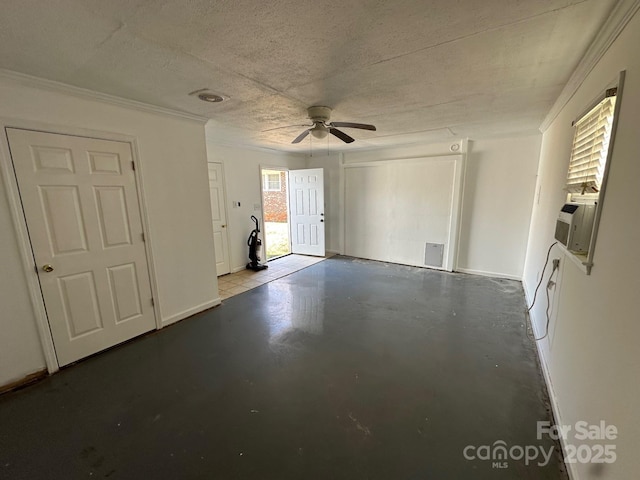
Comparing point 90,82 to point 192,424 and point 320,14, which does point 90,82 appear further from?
point 192,424

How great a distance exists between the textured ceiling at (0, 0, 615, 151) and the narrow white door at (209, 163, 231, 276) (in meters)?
1.93

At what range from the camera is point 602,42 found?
1.46 metres

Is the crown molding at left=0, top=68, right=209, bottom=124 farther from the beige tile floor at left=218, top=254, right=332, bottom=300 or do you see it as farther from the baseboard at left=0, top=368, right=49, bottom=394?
the beige tile floor at left=218, top=254, right=332, bottom=300

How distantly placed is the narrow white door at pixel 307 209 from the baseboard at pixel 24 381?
4462mm

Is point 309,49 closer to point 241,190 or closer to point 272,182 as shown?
point 241,190

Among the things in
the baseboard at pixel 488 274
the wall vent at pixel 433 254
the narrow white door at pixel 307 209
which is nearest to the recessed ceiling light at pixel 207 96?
the narrow white door at pixel 307 209

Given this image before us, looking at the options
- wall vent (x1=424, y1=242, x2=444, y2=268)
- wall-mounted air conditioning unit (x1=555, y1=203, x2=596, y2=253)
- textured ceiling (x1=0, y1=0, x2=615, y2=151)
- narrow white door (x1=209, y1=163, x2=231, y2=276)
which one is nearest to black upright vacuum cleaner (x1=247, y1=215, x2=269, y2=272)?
narrow white door (x1=209, y1=163, x2=231, y2=276)

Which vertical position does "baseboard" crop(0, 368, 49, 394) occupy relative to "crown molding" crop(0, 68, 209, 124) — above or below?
below

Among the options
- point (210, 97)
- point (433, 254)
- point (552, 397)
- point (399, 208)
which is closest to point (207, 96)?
point (210, 97)

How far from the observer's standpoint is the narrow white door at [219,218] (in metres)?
4.56

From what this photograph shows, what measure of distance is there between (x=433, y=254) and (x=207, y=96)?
4346 mm

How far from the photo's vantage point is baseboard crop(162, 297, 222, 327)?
3.00m

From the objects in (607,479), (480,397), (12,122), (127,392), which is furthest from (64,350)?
(607,479)

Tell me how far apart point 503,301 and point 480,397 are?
209cm
